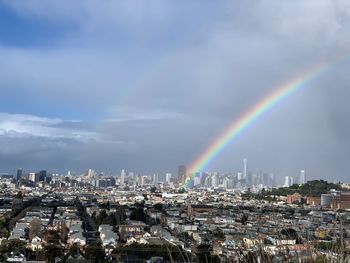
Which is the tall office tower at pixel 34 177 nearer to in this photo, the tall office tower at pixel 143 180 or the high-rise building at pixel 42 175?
the high-rise building at pixel 42 175

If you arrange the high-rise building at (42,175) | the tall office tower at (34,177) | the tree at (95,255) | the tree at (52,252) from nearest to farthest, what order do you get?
the tree at (52,252), the tree at (95,255), the tall office tower at (34,177), the high-rise building at (42,175)

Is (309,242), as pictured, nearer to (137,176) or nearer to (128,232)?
(128,232)

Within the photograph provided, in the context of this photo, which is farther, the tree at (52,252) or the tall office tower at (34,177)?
the tall office tower at (34,177)

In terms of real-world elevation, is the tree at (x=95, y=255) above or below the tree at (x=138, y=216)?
above

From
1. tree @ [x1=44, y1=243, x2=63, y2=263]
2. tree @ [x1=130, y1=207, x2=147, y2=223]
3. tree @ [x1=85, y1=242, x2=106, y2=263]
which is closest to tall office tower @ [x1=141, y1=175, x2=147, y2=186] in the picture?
tree @ [x1=130, y1=207, x2=147, y2=223]

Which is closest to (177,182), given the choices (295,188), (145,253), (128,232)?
(295,188)

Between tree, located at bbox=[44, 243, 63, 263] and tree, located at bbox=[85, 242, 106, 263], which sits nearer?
tree, located at bbox=[44, 243, 63, 263]

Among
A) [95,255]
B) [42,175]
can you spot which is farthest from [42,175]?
[95,255]

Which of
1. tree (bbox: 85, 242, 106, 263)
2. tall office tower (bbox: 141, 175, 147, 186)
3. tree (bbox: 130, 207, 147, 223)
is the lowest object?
tree (bbox: 130, 207, 147, 223)

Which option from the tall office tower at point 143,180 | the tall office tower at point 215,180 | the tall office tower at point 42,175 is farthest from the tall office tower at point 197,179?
the tall office tower at point 42,175

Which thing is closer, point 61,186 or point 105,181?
point 61,186

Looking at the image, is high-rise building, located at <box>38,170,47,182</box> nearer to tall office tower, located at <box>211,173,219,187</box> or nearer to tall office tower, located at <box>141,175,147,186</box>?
tall office tower, located at <box>141,175,147,186</box>
